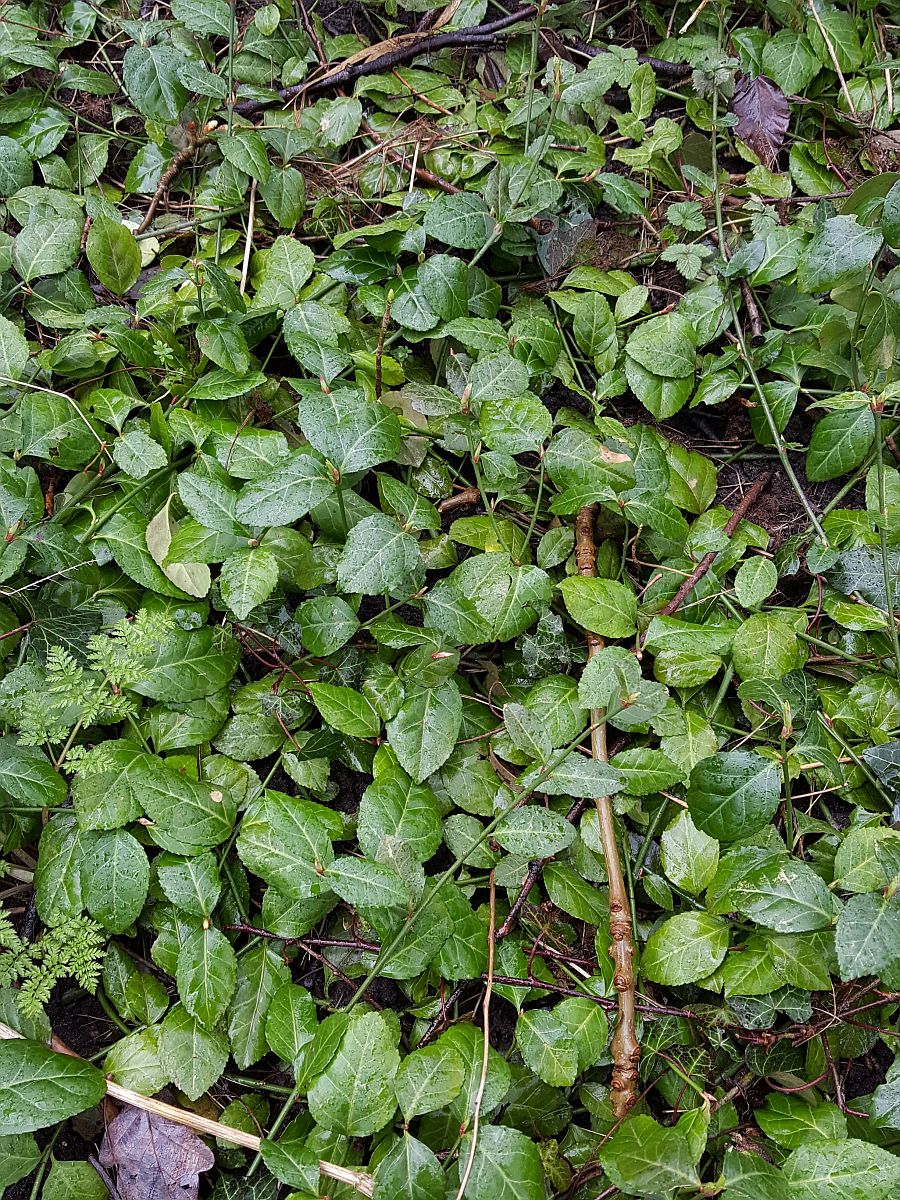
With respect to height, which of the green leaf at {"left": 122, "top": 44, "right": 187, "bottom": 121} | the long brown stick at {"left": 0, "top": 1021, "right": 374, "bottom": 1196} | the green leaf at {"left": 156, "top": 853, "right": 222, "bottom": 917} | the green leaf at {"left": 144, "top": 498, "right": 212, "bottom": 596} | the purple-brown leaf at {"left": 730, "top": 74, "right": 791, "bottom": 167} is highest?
the green leaf at {"left": 122, "top": 44, "right": 187, "bottom": 121}

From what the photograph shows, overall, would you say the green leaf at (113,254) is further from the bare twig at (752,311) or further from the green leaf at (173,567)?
A: the bare twig at (752,311)

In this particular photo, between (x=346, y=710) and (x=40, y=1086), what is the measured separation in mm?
905

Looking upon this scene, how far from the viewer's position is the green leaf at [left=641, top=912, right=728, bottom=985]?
→ 1.64m

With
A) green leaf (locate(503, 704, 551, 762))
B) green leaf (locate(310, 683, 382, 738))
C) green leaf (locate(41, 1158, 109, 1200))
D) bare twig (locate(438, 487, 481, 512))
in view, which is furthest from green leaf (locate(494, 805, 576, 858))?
green leaf (locate(41, 1158, 109, 1200))

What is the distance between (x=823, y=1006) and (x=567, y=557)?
1.13 m

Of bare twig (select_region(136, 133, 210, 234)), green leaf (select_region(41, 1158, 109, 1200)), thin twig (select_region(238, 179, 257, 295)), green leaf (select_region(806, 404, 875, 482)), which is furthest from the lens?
bare twig (select_region(136, 133, 210, 234))

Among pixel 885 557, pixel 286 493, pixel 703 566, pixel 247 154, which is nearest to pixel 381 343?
pixel 286 493

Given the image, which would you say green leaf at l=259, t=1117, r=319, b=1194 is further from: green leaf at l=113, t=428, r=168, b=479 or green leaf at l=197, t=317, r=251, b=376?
green leaf at l=197, t=317, r=251, b=376

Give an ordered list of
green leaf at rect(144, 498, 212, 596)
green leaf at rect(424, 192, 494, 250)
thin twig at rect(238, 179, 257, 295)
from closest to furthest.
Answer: green leaf at rect(144, 498, 212, 596) < green leaf at rect(424, 192, 494, 250) < thin twig at rect(238, 179, 257, 295)

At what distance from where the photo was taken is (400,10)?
2.72 metres

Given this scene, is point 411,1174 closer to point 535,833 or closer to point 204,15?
point 535,833

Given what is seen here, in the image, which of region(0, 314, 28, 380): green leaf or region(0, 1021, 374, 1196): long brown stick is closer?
region(0, 1021, 374, 1196): long brown stick

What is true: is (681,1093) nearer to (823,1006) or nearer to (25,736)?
(823,1006)

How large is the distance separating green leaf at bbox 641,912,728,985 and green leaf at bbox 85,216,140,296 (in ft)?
7.14
